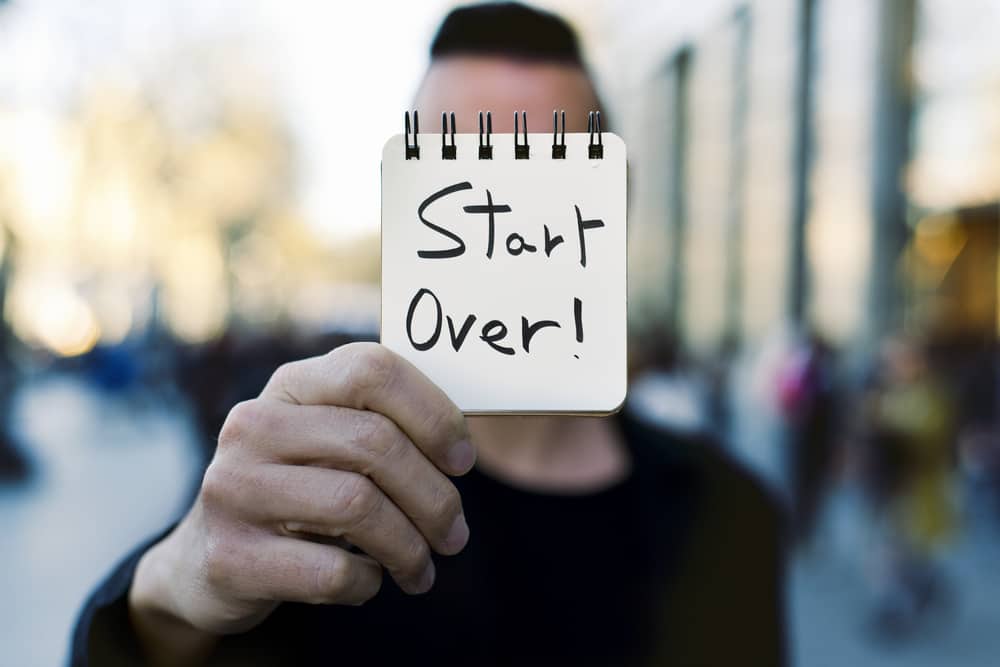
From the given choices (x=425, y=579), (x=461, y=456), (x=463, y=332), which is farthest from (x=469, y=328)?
(x=425, y=579)

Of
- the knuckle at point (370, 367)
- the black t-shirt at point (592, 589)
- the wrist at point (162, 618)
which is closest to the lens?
the knuckle at point (370, 367)

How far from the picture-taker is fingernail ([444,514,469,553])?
29.7 inches

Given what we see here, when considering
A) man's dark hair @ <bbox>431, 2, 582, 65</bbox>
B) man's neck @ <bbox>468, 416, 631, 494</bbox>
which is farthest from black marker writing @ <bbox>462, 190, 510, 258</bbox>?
man's neck @ <bbox>468, 416, 631, 494</bbox>

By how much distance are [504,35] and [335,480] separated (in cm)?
76

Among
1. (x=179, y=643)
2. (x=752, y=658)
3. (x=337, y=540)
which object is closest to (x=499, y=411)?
(x=337, y=540)

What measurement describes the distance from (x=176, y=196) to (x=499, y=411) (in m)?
15.1

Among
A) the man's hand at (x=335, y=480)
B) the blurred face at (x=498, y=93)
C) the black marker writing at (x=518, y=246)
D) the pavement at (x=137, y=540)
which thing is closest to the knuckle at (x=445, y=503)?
the man's hand at (x=335, y=480)

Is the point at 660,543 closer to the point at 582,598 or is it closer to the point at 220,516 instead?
the point at 582,598

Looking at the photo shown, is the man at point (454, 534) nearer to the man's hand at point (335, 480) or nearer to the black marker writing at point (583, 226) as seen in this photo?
the man's hand at point (335, 480)

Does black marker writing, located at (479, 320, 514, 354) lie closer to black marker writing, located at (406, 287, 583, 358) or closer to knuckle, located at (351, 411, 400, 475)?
black marker writing, located at (406, 287, 583, 358)

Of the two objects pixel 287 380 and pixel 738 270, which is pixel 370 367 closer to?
pixel 287 380

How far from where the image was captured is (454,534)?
0.76m

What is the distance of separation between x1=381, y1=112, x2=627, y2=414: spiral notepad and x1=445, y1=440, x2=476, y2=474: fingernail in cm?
3

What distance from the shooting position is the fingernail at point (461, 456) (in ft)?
2.38
